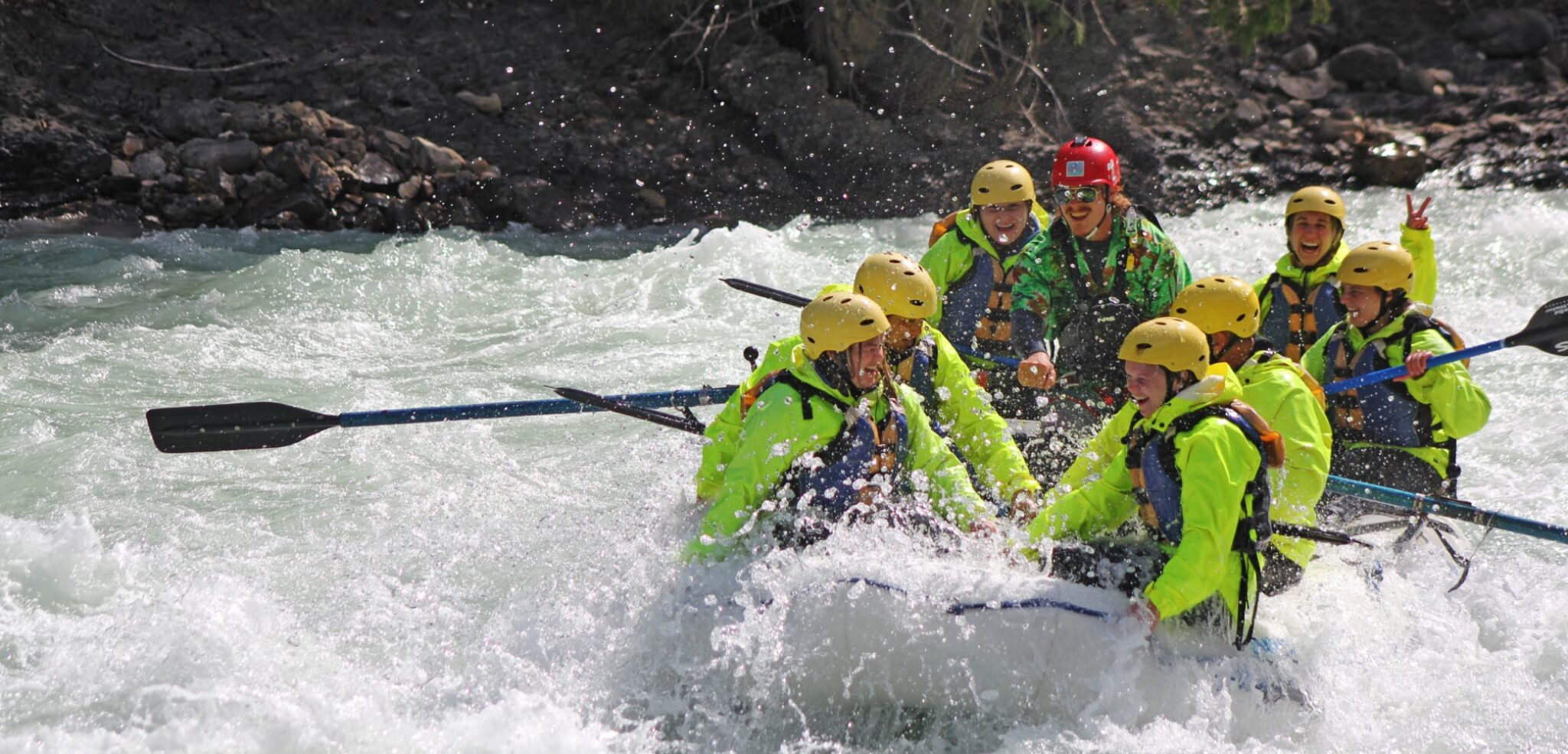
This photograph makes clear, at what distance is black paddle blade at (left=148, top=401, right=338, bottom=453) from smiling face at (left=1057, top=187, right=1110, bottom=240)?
3451 mm

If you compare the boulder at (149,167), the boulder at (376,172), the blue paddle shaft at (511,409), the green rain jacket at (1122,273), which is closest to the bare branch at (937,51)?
the boulder at (376,172)

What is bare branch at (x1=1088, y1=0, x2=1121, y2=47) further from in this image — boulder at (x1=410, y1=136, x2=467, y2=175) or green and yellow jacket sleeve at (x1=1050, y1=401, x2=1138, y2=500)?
green and yellow jacket sleeve at (x1=1050, y1=401, x2=1138, y2=500)

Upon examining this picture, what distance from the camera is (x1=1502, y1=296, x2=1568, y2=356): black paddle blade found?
5719 mm

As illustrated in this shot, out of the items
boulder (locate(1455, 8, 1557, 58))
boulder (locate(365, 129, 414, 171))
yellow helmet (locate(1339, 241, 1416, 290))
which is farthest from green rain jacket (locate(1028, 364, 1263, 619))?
boulder (locate(1455, 8, 1557, 58))

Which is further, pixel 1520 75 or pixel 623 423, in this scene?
pixel 1520 75

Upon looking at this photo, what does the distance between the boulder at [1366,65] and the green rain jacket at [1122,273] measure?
9.85 metres

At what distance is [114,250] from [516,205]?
3426 mm

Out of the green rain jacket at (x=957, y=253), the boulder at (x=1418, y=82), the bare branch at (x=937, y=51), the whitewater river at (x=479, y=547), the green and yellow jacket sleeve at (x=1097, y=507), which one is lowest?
the whitewater river at (x=479, y=547)

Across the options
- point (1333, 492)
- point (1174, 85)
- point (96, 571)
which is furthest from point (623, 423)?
point (1174, 85)

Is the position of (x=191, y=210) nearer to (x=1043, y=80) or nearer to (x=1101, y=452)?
(x=1043, y=80)

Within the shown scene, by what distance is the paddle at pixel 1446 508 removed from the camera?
17.2 ft

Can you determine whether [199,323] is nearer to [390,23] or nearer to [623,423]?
[623,423]

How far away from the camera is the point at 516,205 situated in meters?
13.0

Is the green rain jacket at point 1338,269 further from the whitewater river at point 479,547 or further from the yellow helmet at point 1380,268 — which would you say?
the whitewater river at point 479,547
